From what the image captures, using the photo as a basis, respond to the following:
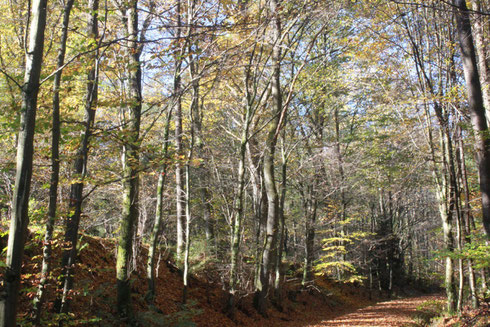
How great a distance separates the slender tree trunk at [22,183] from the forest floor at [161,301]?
1.67 m

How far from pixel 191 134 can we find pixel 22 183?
18.3 ft

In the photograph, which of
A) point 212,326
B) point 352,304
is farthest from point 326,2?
point 352,304

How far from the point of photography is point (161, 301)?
8211 mm

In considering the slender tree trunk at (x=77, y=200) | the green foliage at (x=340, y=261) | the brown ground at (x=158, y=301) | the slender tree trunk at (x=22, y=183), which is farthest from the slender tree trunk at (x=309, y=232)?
the slender tree trunk at (x=22, y=183)

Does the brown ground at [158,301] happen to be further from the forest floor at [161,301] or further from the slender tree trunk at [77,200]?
the slender tree trunk at [77,200]

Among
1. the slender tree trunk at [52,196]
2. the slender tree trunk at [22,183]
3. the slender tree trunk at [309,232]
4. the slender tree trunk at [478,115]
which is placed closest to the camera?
the slender tree trunk at [22,183]

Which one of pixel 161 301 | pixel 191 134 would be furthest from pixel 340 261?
pixel 191 134

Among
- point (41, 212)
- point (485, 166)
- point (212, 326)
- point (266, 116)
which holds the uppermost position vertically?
point (266, 116)

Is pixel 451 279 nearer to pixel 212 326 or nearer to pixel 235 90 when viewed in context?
pixel 212 326

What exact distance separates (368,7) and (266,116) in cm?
483

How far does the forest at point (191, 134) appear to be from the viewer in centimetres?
442

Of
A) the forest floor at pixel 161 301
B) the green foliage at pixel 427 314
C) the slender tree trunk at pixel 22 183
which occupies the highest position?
the slender tree trunk at pixel 22 183

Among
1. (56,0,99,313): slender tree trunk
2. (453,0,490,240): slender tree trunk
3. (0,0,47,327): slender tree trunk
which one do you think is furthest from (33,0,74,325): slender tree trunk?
(453,0,490,240): slender tree trunk

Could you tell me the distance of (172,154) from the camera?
543 centimetres
